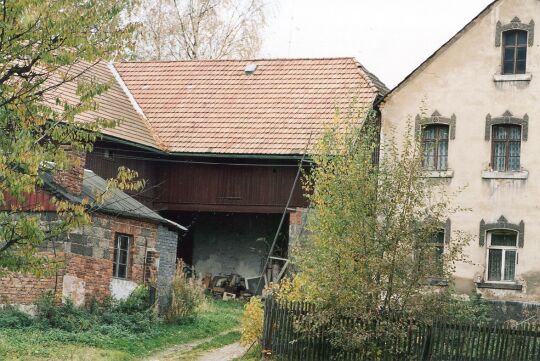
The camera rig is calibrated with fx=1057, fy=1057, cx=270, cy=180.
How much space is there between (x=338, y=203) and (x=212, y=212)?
43.6 ft

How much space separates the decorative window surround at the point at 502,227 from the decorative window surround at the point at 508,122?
2.21 metres

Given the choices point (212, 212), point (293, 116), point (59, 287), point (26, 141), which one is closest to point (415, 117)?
point (293, 116)

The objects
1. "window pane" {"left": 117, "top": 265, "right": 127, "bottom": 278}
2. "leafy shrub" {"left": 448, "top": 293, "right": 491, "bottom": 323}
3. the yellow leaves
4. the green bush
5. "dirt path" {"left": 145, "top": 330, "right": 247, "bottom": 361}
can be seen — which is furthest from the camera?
"window pane" {"left": 117, "top": 265, "right": 127, "bottom": 278}

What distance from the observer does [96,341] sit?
2125 cm

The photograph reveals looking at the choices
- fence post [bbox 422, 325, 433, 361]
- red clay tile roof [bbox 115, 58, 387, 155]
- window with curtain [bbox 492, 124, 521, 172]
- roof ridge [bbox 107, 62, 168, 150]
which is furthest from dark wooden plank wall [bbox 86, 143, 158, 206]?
fence post [bbox 422, 325, 433, 361]

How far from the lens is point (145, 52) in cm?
4425

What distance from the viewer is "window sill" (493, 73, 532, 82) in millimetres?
27781

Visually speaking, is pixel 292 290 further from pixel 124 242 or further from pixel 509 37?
pixel 509 37

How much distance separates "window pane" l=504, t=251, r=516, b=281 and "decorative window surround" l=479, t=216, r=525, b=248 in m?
0.39

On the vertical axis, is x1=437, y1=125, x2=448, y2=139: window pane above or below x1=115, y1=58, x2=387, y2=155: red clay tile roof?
below

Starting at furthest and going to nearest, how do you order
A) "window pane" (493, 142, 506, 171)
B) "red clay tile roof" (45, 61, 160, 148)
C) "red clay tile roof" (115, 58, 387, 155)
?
1. "red clay tile roof" (115, 58, 387, 155)
2. "red clay tile roof" (45, 61, 160, 148)
3. "window pane" (493, 142, 506, 171)

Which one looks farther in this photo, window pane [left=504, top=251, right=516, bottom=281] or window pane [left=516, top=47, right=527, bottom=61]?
window pane [left=516, top=47, right=527, bottom=61]

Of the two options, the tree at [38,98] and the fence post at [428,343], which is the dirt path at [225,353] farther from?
the tree at [38,98]

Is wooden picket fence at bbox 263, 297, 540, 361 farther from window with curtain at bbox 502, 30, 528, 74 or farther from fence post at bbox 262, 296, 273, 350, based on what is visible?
window with curtain at bbox 502, 30, 528, 74
